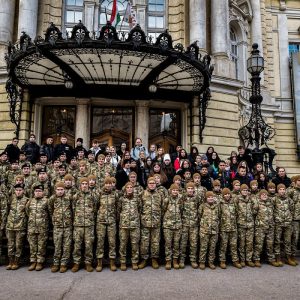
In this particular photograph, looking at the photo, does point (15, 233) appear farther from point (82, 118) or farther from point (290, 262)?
point (82, 118)

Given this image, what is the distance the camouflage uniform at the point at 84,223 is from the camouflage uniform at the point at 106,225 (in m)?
0.13

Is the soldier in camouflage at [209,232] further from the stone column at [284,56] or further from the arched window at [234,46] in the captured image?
the stone column at [284,56]

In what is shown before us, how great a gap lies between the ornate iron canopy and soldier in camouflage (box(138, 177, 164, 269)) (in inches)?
196

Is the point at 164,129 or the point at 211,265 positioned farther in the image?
the point at 164,129

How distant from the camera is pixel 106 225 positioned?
276 inches

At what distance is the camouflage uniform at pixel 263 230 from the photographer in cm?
744

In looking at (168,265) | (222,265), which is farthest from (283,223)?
(168,265)

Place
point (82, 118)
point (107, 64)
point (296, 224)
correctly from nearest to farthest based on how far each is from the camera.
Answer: point (296, 224)
point (107, 64)
point (82, 118)

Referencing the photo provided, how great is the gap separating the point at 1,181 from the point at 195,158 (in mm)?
5524

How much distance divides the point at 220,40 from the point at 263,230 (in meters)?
10.5

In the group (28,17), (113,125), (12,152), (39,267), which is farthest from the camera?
(113,125)

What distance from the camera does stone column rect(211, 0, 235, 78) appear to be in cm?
1524

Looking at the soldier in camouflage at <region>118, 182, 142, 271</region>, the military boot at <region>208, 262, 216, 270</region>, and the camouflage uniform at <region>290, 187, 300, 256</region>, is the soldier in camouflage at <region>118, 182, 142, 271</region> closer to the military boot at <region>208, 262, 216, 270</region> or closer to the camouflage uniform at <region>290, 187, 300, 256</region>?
the military boot at <region>208, 262, 216, 270</region>

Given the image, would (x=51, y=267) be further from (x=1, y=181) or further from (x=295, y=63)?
(x=295, y=63)
